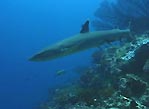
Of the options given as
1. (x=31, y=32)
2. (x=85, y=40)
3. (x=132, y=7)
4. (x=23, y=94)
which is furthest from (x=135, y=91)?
Answer: (x=31, y=32)

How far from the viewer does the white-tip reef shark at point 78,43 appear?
5.01 metres

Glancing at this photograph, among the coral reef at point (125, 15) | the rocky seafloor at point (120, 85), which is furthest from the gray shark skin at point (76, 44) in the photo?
the coral reef at point (125, 15)

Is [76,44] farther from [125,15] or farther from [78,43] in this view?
[125,15]

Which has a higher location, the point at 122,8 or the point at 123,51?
the point at 122,8

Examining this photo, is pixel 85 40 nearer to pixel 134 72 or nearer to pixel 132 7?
pixel 134 72

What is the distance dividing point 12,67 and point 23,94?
19067 millimetres

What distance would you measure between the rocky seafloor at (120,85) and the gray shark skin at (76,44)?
137 cm

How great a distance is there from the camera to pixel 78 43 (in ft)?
17.9

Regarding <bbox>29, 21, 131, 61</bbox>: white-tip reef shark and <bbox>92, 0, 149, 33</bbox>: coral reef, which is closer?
<bbox>29, 21, 131, 61</bbox>: white-tip reef shark

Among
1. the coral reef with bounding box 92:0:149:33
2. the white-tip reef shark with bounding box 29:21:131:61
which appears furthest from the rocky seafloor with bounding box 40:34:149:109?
the coral reef with bounding box 92:0:149:33

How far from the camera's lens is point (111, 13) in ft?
49.3

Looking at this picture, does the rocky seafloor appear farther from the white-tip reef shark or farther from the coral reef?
the coral reef

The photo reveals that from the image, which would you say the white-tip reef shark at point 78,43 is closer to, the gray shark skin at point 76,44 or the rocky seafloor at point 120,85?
the gray shark skin at point 76,44

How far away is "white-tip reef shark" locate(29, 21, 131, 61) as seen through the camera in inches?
197
